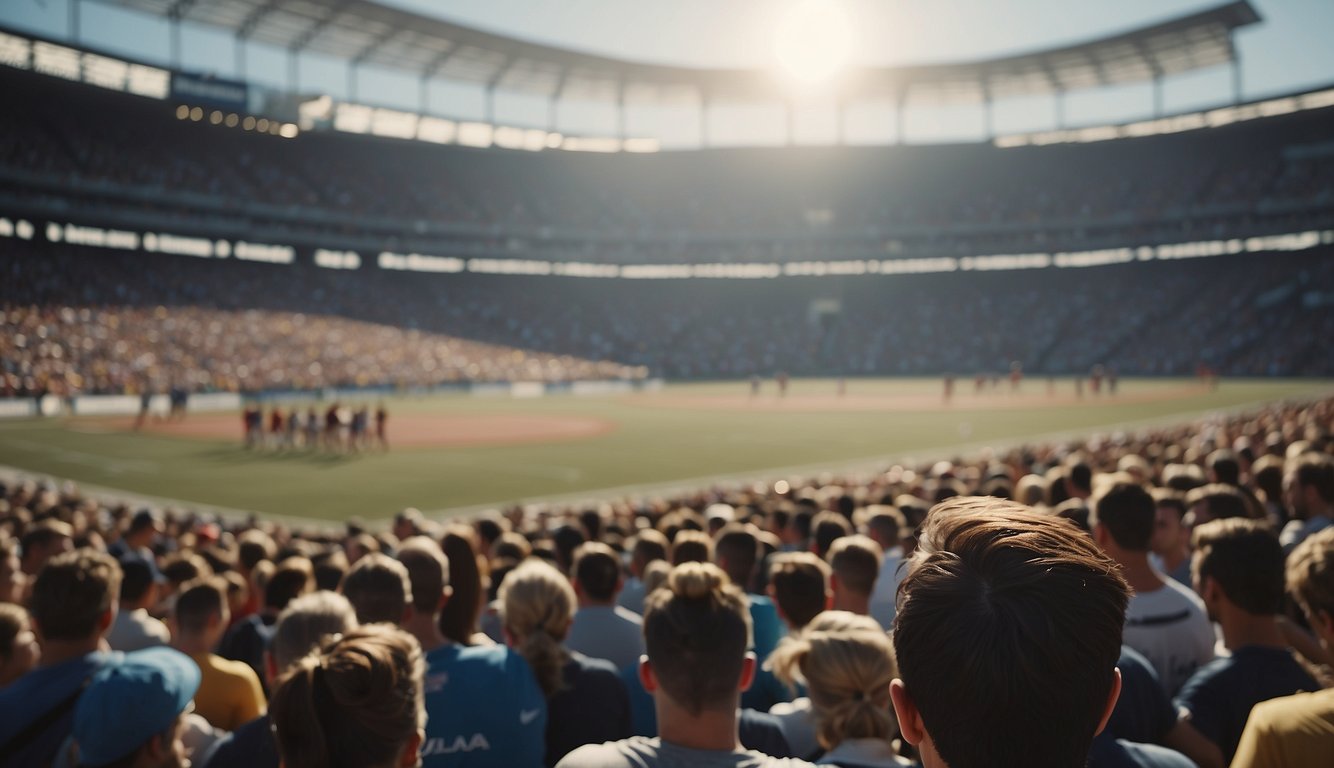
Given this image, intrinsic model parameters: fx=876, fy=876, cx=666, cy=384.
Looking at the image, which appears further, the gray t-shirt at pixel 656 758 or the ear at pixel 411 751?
the ear at pixel 411 751

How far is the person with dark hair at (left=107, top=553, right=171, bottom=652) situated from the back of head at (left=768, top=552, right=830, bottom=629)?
15.2ft

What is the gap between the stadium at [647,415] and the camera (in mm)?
3197

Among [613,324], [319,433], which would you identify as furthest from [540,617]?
[613,324]

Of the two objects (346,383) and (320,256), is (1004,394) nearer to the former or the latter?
(346,383)

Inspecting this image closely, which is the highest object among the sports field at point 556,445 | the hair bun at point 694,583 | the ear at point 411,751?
the hair bun at point 694,583

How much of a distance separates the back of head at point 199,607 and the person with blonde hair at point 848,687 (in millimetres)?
3668

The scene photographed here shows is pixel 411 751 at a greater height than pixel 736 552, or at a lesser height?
greater

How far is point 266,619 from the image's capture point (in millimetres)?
6949

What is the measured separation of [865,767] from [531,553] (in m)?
6.48

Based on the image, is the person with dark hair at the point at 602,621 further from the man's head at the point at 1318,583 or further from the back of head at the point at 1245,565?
the man's head at the point at 1318,583

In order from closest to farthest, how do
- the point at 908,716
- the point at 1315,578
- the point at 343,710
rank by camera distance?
Answer: the point at 908,716
the point at 343,710
the point at 1315,578

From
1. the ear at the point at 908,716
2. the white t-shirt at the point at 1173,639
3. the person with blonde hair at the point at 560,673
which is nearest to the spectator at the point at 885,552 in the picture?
the white t-shirt at the point at 1173,639

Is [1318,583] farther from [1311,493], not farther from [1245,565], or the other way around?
[1311,493]

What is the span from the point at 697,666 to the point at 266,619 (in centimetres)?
515
